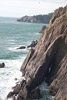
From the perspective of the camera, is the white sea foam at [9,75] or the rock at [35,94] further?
the white sea foam at [9,75]

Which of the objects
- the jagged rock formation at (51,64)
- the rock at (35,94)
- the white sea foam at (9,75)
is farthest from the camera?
the white sea foam at (9,75)

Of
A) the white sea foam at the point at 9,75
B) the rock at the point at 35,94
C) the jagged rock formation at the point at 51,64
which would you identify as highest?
the jagged rock formation at the point at 51,64

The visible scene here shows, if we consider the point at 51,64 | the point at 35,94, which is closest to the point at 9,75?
the point at 51,64

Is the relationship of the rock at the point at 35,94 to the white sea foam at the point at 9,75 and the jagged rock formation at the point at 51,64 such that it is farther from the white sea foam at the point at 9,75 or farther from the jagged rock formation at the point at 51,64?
the white sea foam at the point at 9,75

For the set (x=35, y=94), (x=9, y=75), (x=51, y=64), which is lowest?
(x=9, y=75)

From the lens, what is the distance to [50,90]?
1673 inches

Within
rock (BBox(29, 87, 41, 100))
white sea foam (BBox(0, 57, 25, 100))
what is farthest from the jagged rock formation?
white sea foam (BBox(0, 57, 25, 100))

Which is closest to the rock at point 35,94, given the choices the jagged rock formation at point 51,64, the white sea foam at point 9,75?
the jagged rock formation at point 51,64

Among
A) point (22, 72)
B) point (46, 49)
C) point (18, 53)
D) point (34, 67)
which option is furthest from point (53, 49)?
point (18, 53)

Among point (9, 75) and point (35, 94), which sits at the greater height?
point (35, 94)

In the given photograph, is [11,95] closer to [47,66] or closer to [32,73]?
[32,73]

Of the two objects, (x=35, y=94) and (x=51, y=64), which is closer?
(x=35, y=94)

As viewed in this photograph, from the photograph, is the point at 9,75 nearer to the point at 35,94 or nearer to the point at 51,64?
the point at 51,64

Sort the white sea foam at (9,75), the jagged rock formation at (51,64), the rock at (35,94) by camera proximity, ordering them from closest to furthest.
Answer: the rock at (35,94) < the jagged rock formation at (51,64) < the white sea foam at (9,75)
